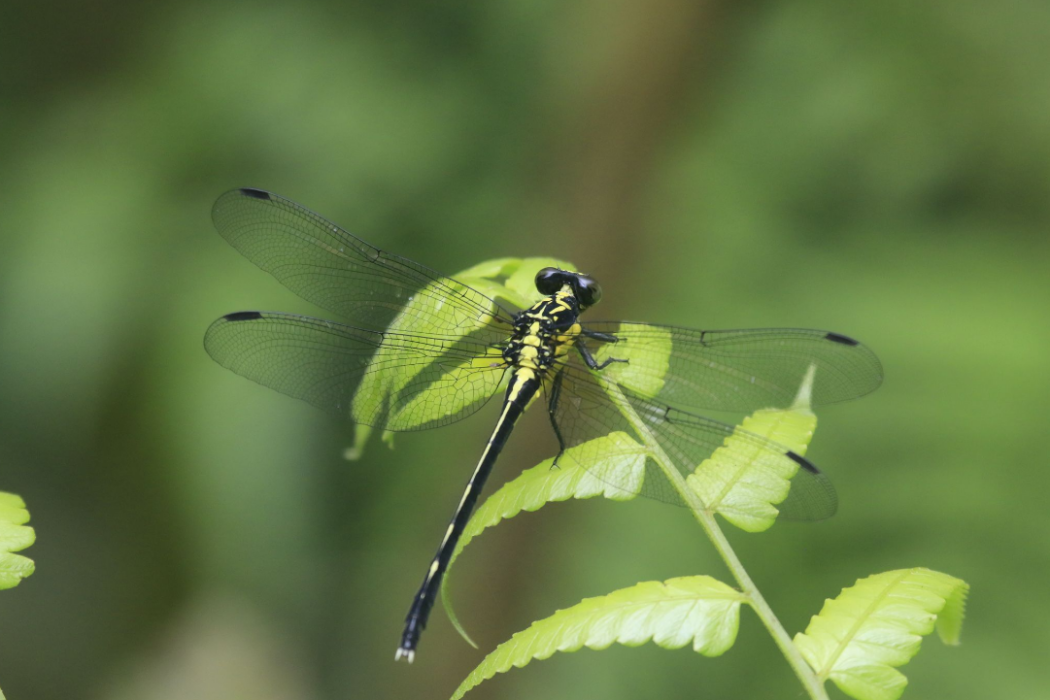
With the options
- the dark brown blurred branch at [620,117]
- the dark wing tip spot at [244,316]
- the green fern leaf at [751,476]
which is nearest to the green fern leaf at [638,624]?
the green fern leaf at [751,476]

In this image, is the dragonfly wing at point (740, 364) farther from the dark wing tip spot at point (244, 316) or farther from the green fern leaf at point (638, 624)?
the dark wing tip spot at point (244, 316)

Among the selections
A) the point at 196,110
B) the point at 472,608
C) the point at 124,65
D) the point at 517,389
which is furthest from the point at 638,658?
the point at 124,65

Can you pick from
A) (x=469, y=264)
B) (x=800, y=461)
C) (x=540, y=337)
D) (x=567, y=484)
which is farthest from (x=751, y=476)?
(x=469, y=264)

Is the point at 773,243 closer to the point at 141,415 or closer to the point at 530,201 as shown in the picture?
the point at 530,201

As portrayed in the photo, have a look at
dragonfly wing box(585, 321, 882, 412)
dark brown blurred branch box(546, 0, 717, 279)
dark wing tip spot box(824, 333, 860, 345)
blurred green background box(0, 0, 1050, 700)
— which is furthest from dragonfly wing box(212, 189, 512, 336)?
dark brown blurred branch box(546, 0, 717, 279)

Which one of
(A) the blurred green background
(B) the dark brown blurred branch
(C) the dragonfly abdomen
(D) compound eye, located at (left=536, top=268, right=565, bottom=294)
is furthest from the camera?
(B) the dark brown blurred branch

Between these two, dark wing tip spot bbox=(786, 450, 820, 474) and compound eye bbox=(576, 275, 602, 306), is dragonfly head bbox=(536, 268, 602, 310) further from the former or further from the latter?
dark wing tip spot bbox=(786, 450, 820, 474)

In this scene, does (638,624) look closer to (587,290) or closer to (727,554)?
(727,554)
